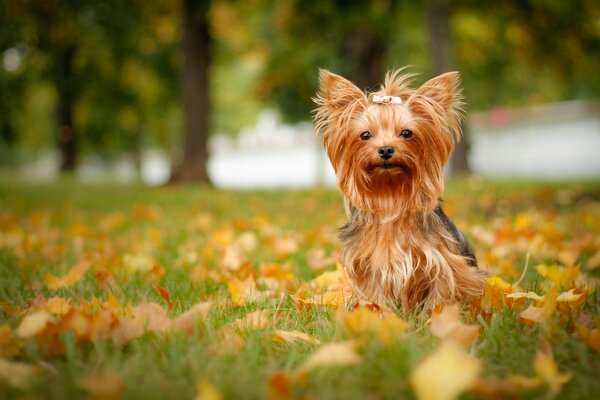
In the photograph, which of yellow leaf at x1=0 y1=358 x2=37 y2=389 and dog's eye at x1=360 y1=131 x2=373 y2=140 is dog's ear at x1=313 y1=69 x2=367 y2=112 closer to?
dog's eye at x1=360 y1=131 x2=373 y2=140

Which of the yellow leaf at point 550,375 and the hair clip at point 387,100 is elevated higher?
the hair clip at point 387,100

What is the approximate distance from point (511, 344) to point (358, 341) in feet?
2.20

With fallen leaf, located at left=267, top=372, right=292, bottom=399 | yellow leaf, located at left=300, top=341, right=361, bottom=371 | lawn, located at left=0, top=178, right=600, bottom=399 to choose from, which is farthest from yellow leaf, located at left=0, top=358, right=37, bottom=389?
yellow leaf, located at left=300, top=341, right=361, bottom=371

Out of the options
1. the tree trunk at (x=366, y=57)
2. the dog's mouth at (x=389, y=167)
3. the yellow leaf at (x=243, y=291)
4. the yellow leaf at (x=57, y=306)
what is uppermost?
the tree trunk at (x=366, y=57)

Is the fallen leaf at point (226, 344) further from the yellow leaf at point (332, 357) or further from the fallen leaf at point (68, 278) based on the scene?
the fallen leaf at point (68, 278)

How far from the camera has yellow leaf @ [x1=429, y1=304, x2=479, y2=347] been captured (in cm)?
224

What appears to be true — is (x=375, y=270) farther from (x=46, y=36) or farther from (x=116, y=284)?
(x=46, y=36)

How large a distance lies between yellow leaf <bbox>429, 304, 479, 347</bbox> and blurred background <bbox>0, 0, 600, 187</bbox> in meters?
8.05

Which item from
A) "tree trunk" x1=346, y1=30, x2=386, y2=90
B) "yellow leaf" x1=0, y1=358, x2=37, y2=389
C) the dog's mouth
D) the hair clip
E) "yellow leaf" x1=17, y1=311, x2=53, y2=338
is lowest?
"yellow leaf" x1=0, y1=358, x2=37, y2=389

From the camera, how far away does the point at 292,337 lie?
2363mm

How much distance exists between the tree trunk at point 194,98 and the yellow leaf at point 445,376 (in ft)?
44.1

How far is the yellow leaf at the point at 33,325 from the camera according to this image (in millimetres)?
2146

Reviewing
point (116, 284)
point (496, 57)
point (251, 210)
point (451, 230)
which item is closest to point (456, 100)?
point (451, 230)

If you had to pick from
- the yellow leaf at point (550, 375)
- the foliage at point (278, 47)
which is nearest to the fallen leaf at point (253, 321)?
the yellow leaf at point (550, 375)
